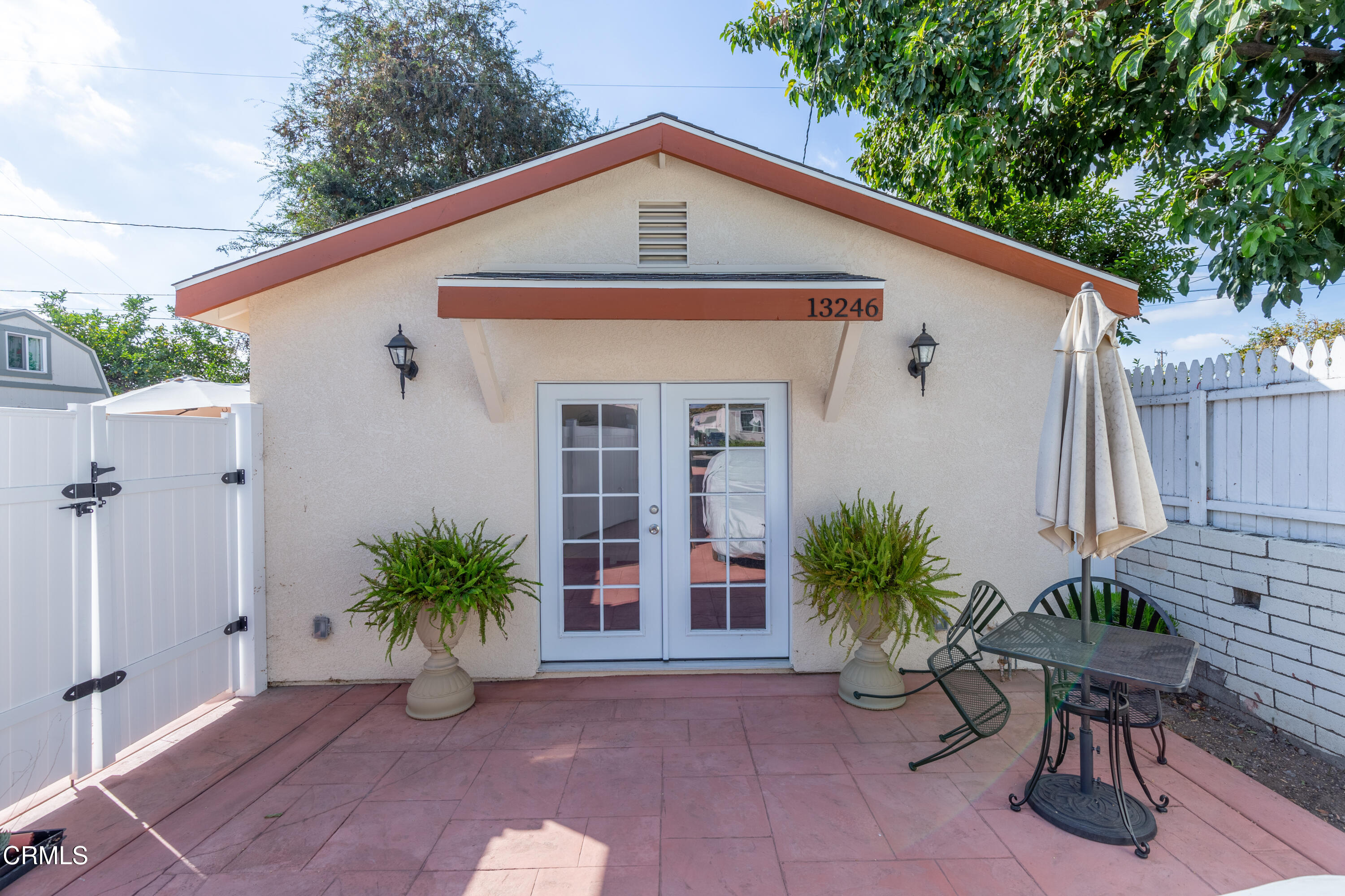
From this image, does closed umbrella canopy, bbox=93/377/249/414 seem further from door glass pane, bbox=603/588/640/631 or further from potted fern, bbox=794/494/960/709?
potted fern, bbox=794/494/960/709

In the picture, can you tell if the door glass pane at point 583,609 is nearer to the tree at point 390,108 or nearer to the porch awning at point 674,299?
the porch awning at point 674,299

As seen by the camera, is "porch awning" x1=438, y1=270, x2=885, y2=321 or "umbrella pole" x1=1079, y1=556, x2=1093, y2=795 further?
"porch awning" x1=438, y1=270, x2=885, y2=321

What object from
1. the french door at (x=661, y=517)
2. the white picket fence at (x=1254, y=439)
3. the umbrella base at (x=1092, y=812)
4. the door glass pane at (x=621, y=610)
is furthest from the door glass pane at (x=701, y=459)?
the white picket fence at (x=1254, y=439)

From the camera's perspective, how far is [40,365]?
50.5ft

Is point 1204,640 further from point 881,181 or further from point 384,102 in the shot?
point 384,102

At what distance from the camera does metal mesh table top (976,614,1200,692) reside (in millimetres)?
2537

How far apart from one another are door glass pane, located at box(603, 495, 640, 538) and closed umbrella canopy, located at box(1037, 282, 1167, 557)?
9.05 feet

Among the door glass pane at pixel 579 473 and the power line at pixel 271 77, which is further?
the power line at pixel 271 77

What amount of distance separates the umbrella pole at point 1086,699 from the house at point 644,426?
5.36 ft

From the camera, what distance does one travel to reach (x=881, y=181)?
863 cm

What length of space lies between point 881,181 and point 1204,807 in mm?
8113

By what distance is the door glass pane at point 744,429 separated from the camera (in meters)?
4.66

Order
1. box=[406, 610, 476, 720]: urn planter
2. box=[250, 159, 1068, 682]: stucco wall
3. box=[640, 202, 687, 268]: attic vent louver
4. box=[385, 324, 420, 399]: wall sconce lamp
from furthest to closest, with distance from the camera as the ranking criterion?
box=[640, 202, 687, 268]: attic vent louver
box=[250, 159, 1068, 682]: stucco wall
box=[385, 324, 420, 399]: wall sconce lamp
box=[406, 610, 476, 720]: urn planter

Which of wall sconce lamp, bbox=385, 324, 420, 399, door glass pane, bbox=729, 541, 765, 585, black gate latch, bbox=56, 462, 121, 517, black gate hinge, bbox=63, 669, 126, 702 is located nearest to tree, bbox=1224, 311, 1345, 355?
Result: door glass pane, bbox=729, 541, 765, 585
